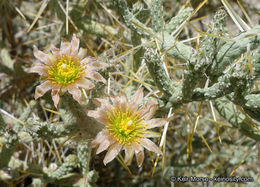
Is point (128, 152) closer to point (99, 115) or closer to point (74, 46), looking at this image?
point (99, 115)

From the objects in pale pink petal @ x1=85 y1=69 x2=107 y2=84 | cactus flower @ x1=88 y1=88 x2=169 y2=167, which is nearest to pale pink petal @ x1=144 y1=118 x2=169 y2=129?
cactus flower @ x1=88 y1=88 x2=169 y2=167

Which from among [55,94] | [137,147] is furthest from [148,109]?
[55,94]

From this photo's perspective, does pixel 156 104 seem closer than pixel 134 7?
Yes

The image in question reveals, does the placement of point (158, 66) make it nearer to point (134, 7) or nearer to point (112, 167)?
point (134, 7)

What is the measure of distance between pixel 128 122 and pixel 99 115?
140mm

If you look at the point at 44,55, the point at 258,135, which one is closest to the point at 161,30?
the point at 44,55

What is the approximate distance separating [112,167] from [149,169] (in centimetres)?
30

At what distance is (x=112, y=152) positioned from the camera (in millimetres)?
1176

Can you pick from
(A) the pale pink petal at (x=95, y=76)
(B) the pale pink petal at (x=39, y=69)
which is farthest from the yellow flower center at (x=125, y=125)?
(B) the pale pink petal at (x=39, y=69)

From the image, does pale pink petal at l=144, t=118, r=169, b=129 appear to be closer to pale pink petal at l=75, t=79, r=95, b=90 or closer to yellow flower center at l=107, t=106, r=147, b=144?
yellow flower center at l=107, t=106, r=147, b=144

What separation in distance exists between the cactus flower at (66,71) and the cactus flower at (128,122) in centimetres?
12

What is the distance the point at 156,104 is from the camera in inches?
49.0

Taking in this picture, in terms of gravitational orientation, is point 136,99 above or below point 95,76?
below

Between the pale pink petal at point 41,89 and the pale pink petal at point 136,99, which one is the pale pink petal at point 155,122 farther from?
the pale pink petal at point 41,89
